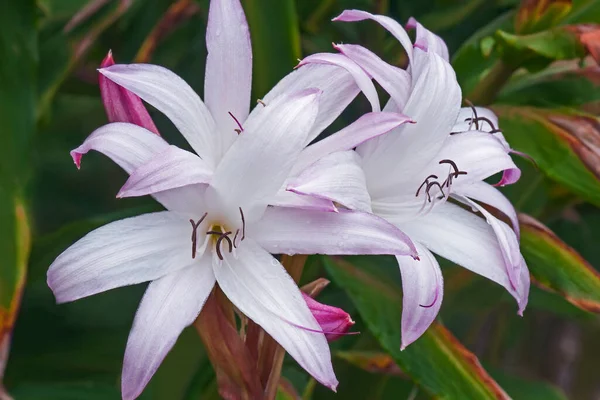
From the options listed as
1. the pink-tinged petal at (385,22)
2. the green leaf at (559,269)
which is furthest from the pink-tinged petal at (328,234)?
the green leaf at (559,269)

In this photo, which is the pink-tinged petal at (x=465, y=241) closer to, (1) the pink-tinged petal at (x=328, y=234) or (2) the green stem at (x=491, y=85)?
(1) the pink-tinged petal at (x=328, y=234)

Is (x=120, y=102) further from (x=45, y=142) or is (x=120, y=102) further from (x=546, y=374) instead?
(x=546, y=374)

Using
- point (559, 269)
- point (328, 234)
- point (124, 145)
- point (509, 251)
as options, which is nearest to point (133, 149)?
point (124, 145)

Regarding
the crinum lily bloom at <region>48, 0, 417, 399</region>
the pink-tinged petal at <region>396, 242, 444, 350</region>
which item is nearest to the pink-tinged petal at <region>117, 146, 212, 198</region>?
the crinum lily bloom at <region>48, 0, 417, 399</region>

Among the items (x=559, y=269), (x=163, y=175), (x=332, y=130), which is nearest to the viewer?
(x=163, y=175)

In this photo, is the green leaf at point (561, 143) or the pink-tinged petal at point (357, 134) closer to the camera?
the pink-tinged petal at point (357, 134)

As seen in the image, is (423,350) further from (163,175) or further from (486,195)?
(163,175)
